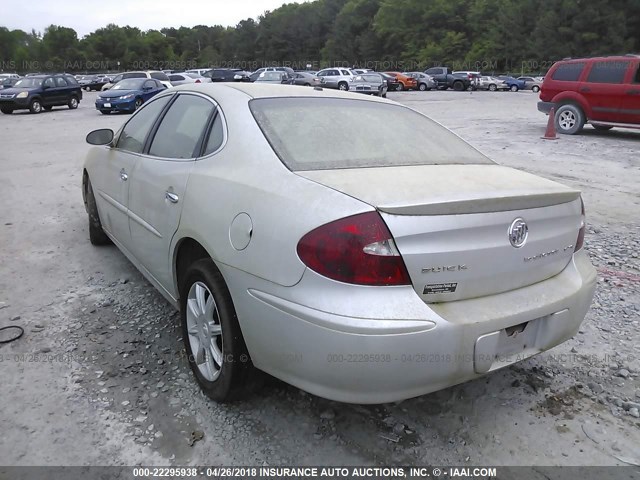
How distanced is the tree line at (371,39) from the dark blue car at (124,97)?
2018 inches

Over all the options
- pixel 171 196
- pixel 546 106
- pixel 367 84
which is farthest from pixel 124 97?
pixel 171 196

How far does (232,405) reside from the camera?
105 inches

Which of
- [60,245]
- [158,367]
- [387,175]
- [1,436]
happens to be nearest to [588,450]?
[387,175]

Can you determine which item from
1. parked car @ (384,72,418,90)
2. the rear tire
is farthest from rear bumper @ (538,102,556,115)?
parked car @ (384,72,418,90)

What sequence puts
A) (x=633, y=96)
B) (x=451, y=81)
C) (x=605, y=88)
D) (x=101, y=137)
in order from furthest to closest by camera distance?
(x=451, y=81)
(x=605, y=88)
(x=633, y=96)
(x=101, y=137)

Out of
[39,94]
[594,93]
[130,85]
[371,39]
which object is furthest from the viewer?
[371,39]

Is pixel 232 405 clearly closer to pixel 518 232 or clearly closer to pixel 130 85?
pixel 518 232

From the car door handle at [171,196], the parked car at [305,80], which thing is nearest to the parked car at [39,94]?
the parked car at [305,80]

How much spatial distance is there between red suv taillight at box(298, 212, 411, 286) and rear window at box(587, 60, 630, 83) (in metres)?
12.6

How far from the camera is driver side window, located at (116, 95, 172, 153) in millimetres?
3693

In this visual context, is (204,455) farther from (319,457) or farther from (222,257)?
(222,257)

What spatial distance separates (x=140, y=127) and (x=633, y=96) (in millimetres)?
11814

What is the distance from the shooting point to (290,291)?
82.8 inches

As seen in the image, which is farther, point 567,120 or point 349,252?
point 567,120
